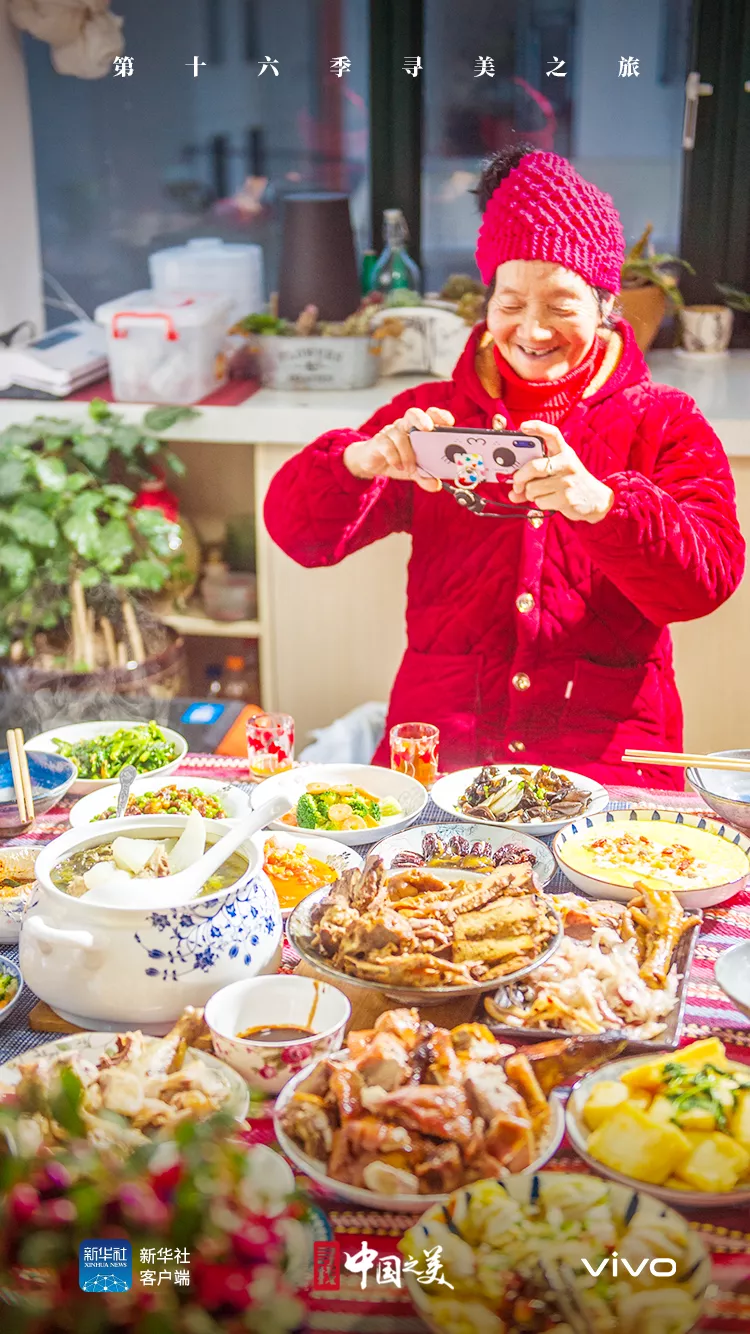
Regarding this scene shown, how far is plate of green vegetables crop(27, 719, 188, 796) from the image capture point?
159cm

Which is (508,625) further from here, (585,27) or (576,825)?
(585,27)

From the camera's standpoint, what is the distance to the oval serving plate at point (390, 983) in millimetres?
998

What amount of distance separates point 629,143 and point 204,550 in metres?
1.46

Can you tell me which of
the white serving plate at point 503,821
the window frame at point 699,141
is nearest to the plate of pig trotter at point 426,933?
the white serving plate at point 503,821

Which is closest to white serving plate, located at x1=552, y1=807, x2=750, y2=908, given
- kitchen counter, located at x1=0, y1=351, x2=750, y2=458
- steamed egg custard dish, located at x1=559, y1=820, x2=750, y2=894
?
steamed egg custard dish, located at x1=559, y1=820, x2=750, y2=894

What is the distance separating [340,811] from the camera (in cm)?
143

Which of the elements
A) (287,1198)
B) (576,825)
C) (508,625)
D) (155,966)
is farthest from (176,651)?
(287,1198)

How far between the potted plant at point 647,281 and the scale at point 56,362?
124cm

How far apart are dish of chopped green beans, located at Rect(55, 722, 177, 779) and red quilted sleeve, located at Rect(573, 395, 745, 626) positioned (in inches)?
25.1

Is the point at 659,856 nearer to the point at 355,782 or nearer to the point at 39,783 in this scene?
the point at 355,782

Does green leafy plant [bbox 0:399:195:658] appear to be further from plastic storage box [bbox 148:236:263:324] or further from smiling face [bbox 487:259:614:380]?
smiling face [bbox 487:259:614:380]

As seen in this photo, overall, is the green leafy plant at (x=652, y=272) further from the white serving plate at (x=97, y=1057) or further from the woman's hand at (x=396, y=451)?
the white serving plate at (x=97, y=1057)

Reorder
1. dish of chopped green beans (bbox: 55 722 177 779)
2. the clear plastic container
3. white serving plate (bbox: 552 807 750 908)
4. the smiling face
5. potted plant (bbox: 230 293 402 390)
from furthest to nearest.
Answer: the clear plastic container < potted plant (bbox: 230 293 402 390) < the smiling face < dish of chopped green beans (bbox: 55 722 177 779) < white serving plate (bbox: 552 807 750 908)

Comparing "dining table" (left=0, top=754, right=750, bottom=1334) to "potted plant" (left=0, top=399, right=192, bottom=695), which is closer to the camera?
"dining table" (left=0, top=754, right=750, bottom=1334)
